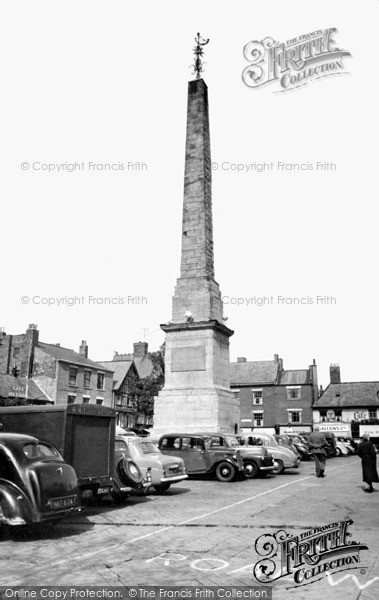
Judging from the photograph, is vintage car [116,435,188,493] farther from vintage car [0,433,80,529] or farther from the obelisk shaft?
the obelisk shaft

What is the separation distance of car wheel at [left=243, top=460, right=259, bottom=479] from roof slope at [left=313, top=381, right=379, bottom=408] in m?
40.1

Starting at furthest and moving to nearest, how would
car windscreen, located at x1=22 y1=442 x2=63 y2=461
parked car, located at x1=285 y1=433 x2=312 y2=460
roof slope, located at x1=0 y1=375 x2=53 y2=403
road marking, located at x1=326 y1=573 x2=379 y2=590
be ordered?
roof slope, located at x1=0 y1=375 x2=53 y2=403
parked car, located at x1=285 y1=433 x2=312 y2=460
car windscreen, located at x1=22 y1=442 x2=63 y2=461
road marking, located at x1=326 y1=573 x2=379 y2=590

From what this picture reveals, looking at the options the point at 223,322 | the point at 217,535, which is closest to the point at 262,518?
the point at 217,535

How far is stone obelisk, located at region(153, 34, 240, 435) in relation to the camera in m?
19.4

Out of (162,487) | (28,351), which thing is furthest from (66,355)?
(162,487)

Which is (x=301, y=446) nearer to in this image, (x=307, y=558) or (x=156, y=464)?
(x=156, y=464)

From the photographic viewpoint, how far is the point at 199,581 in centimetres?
553

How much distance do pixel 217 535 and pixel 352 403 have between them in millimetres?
50177

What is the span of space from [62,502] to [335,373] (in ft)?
178

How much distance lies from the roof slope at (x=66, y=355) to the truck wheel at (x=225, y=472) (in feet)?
101

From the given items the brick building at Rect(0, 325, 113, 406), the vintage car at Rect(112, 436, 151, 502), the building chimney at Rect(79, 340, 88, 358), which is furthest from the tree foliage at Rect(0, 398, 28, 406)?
the vintage car at Rect(112, 436, 151, 502)

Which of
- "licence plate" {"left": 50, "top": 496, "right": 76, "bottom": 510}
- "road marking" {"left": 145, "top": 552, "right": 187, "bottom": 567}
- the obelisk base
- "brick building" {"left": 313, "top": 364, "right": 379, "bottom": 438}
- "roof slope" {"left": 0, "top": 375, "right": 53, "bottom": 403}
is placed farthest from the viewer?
"brick building" {"left": 313, "top": 364, "right": 379, "bottom": 438}

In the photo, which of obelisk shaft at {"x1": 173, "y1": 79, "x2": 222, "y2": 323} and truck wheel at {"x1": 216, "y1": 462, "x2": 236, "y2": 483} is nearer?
truck wheel at {"x1": 216, "y1": 462, "x2": 236, "y2": 483}

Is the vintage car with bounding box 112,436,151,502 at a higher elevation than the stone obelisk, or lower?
lower
